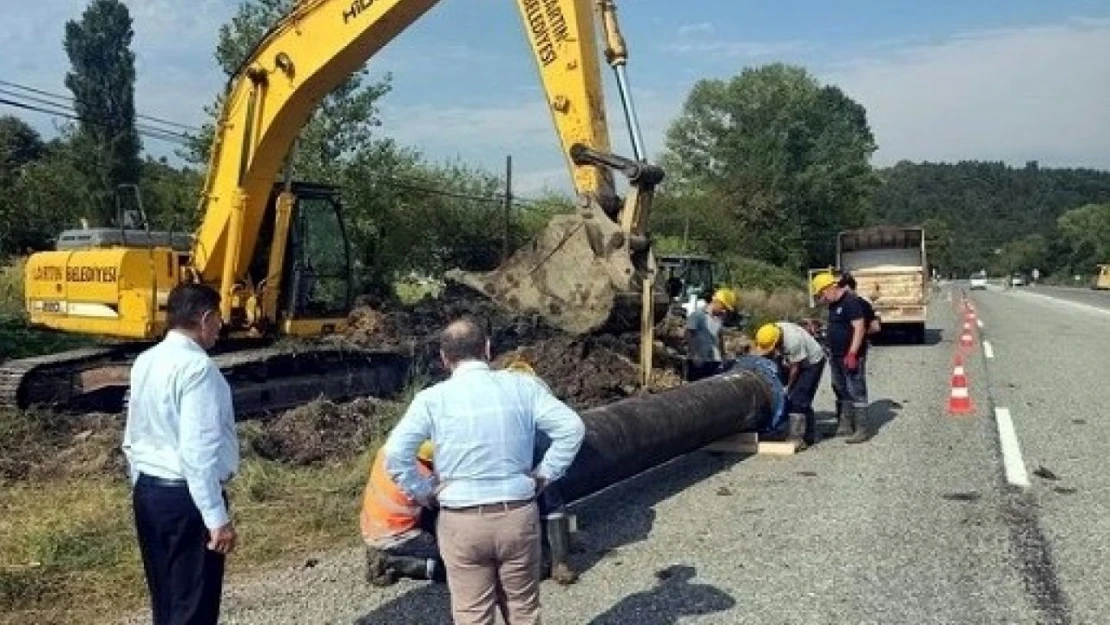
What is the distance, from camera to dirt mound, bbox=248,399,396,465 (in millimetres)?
9938

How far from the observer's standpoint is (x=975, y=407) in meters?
13.2

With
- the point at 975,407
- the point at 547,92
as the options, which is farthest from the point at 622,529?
the point at 975,407

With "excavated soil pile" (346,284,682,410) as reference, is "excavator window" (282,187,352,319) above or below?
above

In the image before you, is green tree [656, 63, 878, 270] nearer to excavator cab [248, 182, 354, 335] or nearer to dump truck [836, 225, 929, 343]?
dump truck [836, 225, 929, 343]

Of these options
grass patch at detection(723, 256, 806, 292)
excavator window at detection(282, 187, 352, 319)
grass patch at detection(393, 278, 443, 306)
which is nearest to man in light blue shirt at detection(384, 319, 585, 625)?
excavator window at detection(282, 187, 352, 319)

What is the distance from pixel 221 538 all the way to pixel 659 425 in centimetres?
497

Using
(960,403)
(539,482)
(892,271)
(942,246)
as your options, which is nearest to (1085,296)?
(892,271)

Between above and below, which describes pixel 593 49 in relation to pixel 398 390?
above

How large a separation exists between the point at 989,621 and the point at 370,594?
3273 mm

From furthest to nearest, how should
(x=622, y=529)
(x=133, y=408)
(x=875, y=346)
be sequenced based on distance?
(x=875, y=346) < (x=622, y=529) < (x=133, y=408)

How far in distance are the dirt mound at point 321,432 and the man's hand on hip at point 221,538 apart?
5381mm

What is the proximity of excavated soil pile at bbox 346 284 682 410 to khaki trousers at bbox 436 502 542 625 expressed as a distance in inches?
264

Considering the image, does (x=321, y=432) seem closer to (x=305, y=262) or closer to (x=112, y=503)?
(x=112, y=503)

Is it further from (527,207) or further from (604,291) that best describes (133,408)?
(527,207)
